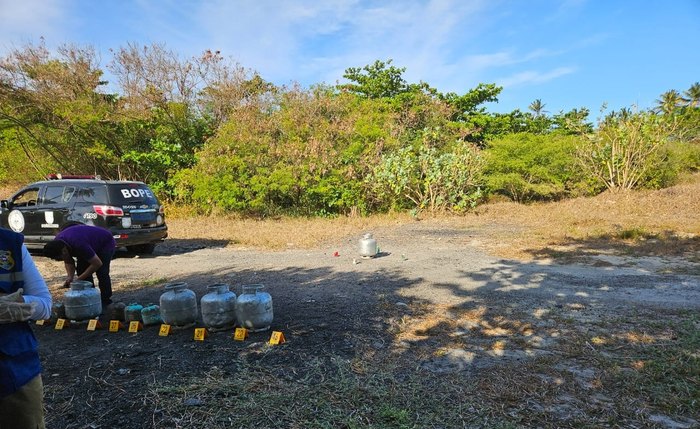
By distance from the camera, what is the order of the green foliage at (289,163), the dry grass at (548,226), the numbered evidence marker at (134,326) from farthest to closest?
1. the green foliage at (289,163)
2. the dry grass at (548,226)
3. the numbered evidence marker at (134,326)

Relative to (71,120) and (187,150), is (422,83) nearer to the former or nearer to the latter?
(187,150)

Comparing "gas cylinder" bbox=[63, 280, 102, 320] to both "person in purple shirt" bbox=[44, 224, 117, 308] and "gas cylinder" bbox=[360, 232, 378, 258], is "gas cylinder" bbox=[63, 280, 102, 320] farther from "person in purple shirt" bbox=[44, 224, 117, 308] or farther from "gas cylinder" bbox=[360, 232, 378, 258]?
"gas cylinder" bbox=[360, 232, 378, 258]

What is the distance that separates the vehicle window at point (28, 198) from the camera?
31.4 feet

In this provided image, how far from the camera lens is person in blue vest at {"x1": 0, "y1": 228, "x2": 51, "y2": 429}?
6.25 feet

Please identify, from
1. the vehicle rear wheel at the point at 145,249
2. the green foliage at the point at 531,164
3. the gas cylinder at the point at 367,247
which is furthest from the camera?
the green foliage at the point at 531,164

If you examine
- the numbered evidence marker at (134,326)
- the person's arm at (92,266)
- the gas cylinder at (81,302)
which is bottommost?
the numbered evidence marker at (134,326)

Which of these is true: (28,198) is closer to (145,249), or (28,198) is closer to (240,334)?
(145,249)

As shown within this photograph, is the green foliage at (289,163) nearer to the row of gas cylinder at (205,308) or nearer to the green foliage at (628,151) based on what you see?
the green foliage at (628,151)

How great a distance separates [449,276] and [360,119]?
10.8 meters

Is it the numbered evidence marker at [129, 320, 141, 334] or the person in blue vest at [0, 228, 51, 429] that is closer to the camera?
the person in blue vest at [0, 228, 51, 429]

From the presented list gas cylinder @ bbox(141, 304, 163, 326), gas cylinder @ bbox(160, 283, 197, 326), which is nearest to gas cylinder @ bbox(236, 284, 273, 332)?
gas cylinder @ bbox(160, 283, 197, 326)

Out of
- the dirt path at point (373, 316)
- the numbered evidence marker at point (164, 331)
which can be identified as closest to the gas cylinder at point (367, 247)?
the dirt path at point (373, 316)

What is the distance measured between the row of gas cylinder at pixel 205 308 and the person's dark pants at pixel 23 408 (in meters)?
2.46

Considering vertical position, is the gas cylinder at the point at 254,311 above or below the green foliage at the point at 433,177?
below
